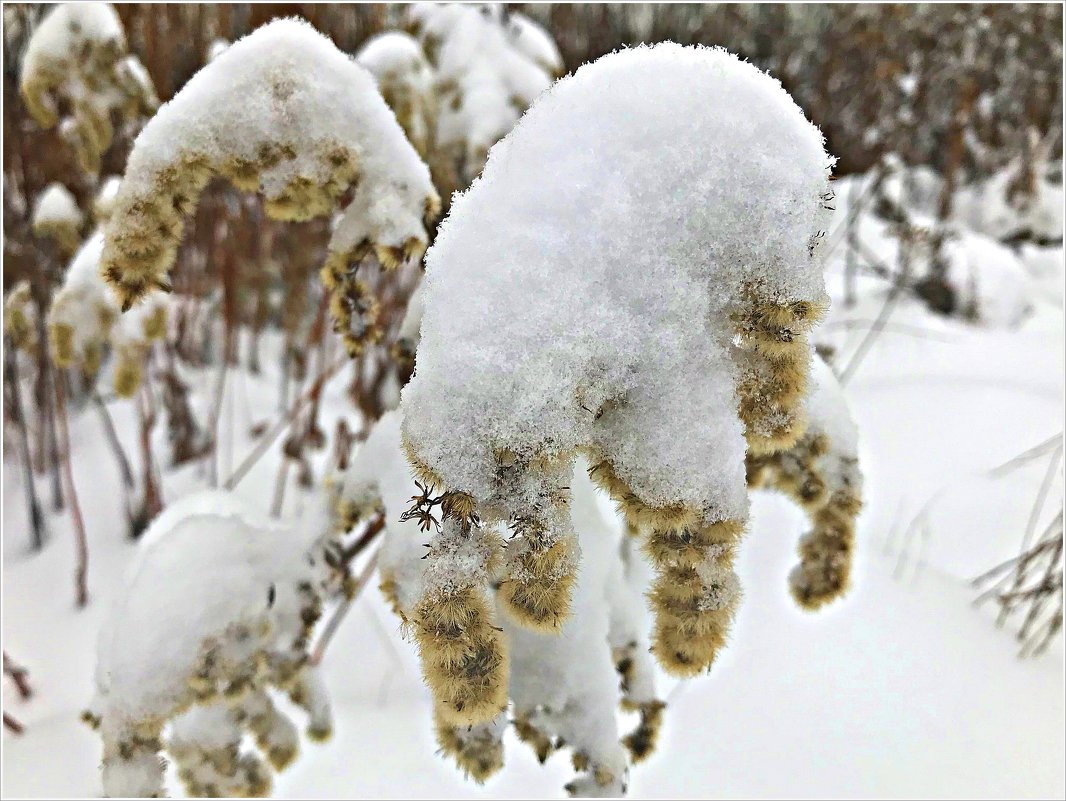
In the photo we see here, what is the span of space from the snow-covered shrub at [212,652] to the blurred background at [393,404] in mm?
270

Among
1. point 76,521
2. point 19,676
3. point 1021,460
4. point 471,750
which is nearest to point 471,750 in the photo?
point 471,750

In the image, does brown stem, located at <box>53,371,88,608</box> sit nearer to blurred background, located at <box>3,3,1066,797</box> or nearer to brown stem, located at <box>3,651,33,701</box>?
blurred background, located at <box>3,3,1066,797</box>

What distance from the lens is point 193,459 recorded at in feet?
6.88

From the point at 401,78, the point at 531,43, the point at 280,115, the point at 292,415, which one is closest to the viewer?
the point at 280,115

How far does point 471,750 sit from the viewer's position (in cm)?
80

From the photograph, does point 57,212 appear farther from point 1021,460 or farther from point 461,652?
point 1021,460

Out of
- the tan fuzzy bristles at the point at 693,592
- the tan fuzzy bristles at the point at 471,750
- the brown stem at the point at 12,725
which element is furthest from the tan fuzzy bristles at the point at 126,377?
the tan fuzzy bristles at the point at 693,592

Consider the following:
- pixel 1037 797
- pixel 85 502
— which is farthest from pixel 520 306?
pixel 85 502

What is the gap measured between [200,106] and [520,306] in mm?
495

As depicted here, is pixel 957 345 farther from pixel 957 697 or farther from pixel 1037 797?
pixel 1037 797

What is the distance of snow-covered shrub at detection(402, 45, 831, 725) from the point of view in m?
0.47

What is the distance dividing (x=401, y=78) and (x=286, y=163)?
53cm

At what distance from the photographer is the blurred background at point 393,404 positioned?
1.23 metres

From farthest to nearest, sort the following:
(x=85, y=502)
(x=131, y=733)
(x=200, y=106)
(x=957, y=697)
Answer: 1. (x=85, y=502)
2. (x=957, y=697)
3. (x=131, y=733)
4. (x=200, y=106)
